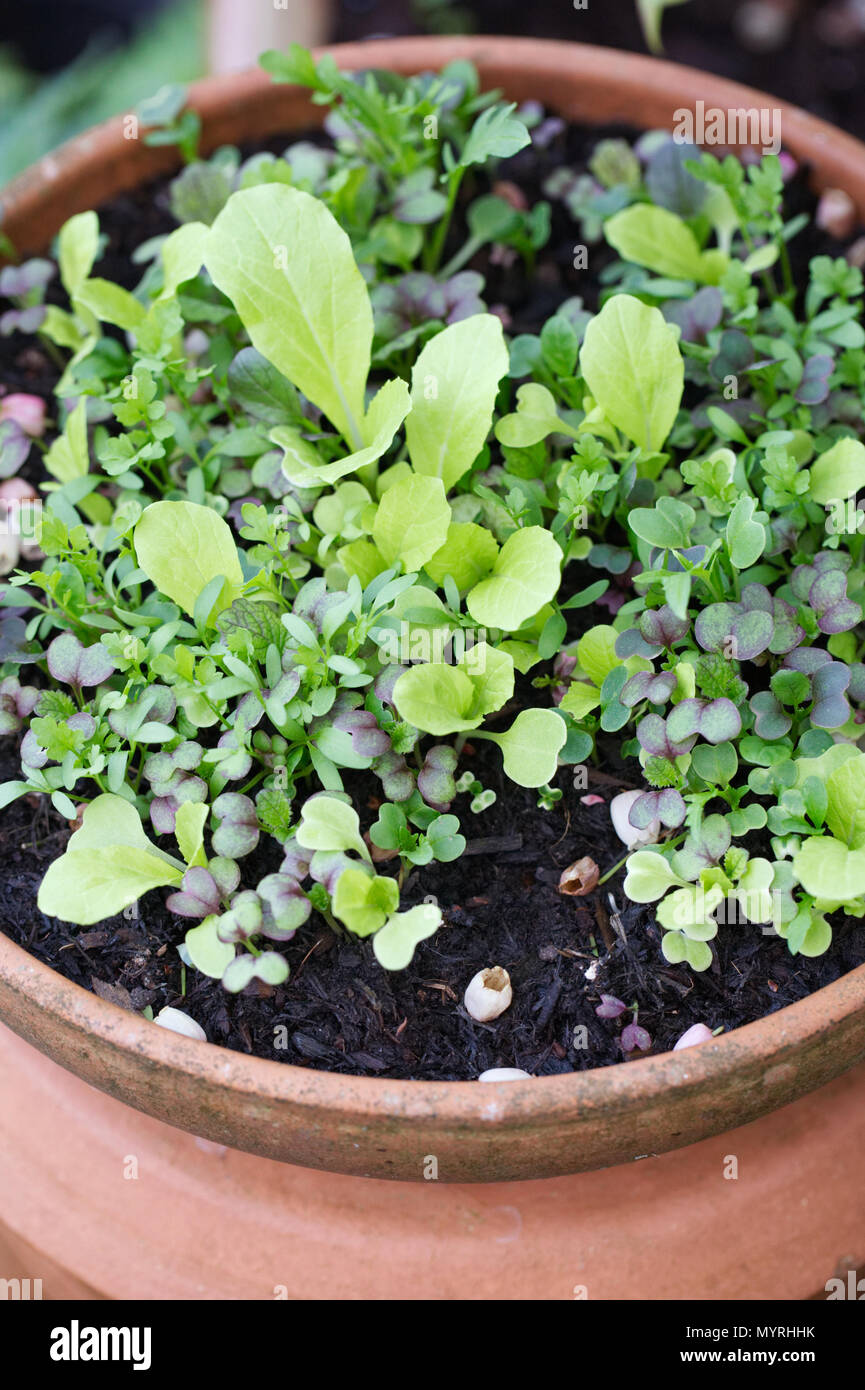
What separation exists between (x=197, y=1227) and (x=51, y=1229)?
0.34 feet

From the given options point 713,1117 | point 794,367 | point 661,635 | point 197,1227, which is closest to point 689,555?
point 661,635

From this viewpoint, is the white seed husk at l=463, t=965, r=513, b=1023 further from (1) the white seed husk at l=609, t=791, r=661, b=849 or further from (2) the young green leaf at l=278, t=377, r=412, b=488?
(2) the young green leaf at l=278, t=377, r=412, b=488

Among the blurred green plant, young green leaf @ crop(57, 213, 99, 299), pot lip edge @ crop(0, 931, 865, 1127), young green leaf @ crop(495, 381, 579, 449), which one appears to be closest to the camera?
pot lip edge @ crop(0, 931, 865, 1127)

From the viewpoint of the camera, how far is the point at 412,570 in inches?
32.9

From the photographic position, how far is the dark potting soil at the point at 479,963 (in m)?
0.81

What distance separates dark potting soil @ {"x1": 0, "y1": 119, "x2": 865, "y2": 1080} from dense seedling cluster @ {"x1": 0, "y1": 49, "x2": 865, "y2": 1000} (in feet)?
0.10

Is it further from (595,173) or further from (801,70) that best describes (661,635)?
(801,70)

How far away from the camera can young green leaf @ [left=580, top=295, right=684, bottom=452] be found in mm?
902

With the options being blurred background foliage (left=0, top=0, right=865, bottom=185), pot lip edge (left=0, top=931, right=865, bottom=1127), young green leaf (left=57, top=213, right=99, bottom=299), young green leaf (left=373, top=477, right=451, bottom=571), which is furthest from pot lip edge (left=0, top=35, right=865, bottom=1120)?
blurred background foliage (left=0, top=0, right=865, bottom=185)

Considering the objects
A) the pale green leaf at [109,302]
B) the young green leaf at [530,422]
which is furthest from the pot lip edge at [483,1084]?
the pale green leaf at [109,302]

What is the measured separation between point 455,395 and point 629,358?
0.13m

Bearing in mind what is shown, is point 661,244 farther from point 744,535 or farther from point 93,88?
point 93,88

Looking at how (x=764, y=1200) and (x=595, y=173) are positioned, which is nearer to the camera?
(x=764, y=1200)
